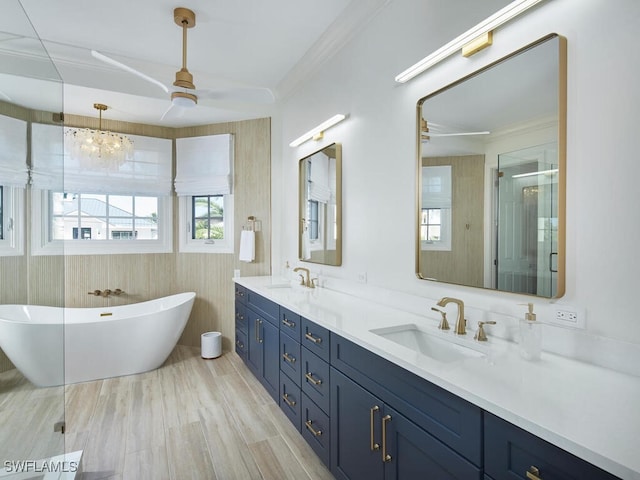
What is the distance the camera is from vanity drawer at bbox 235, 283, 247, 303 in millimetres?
3201

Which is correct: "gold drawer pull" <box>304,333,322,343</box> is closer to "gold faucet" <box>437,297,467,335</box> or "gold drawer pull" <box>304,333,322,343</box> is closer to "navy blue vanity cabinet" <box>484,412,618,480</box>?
"gold faucet" <box>437,297,467,335</box>

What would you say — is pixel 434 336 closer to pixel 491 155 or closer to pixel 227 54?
pixel 491 155

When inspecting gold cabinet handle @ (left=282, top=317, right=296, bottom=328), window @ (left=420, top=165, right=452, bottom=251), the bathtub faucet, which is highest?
window @ (left=420, top=165, right=452, bottom=251)

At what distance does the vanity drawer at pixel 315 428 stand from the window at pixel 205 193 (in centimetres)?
237

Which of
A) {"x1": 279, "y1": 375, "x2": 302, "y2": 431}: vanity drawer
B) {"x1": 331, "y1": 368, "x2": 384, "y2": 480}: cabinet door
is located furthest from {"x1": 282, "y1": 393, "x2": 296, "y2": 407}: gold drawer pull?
{"x1": 331, "y1": 368, "x2": 384, "y2": 480}: cabinet door

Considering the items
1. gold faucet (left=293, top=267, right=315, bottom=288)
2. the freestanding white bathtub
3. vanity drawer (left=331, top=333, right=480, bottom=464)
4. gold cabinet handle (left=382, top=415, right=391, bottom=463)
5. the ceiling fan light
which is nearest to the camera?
vanity drawer (left=331, top=333, right=480, bottom=464)

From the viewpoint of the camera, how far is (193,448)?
2098 mm

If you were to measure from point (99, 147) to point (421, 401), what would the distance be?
3786 millimetres

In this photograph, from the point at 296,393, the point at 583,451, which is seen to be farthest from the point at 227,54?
the point at 583,451

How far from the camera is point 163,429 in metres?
2.31

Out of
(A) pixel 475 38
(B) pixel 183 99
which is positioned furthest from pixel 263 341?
(A) pixel 475 38

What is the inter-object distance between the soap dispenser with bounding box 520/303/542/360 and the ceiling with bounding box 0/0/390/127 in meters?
2.02

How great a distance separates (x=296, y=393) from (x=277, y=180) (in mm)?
2327

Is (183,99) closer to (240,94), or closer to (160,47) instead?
(240,94)
